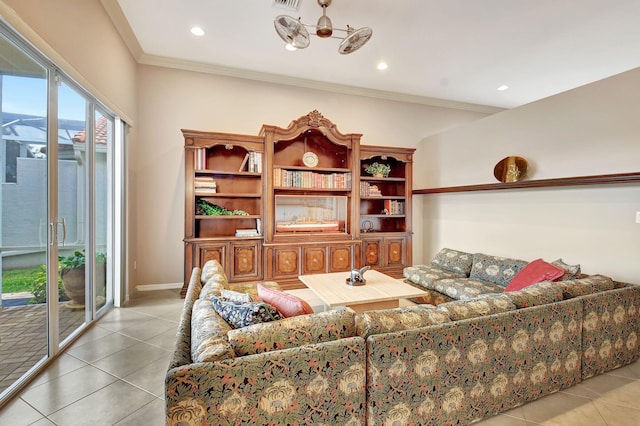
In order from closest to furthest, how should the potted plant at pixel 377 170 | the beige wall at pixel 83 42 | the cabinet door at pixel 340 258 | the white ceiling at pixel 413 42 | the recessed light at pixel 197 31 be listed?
the beige wall at pixel 83 42 < the white ceiling at pixel 413 42 < the recessed light at pixel 197 31 < the cabinet door at pixel 340 258 < the potted plant at pixel 377 170

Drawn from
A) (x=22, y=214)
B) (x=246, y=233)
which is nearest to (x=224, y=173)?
(x=246, y=233)

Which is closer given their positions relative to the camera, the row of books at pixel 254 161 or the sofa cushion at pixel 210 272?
the sofa cushion at pixel 210 272

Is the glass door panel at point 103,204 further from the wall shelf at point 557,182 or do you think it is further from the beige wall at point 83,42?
the wall shelf at point 557,182

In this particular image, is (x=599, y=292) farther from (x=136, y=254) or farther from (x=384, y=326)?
(x=136, y=254)

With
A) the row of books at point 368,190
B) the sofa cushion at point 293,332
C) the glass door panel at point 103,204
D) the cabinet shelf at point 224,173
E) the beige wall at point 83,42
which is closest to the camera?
the sofa cushion at point 293,332

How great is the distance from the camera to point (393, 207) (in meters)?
4.94

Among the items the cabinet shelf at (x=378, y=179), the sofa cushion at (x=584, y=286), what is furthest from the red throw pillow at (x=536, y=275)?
the cabinet shelf at (x=378, y=179)

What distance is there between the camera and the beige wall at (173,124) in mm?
4008

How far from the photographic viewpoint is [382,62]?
3963 millimetres

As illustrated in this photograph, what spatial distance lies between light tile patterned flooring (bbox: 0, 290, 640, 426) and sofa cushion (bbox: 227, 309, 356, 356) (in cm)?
93

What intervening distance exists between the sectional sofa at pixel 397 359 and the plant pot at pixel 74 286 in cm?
139

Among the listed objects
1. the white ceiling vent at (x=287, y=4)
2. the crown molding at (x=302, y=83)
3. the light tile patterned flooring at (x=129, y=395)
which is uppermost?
the crown molding at (x=302, y=83)

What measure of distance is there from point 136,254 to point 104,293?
76 cm

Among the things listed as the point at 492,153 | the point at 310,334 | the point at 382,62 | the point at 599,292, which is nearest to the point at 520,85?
the point at 492,153
